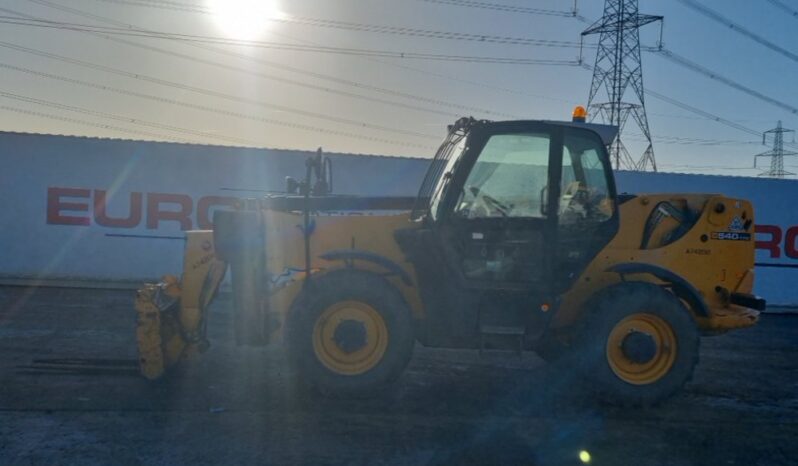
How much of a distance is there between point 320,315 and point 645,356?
109 inches

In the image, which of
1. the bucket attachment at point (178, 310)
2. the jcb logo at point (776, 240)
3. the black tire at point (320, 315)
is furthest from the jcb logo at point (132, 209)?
the jcb logo at point (776, 240)

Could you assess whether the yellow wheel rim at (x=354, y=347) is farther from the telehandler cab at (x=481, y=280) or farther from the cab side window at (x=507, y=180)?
the cab side window at (x=507, y=180)

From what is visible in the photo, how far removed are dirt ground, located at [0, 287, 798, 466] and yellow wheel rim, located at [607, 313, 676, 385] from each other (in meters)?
0.30

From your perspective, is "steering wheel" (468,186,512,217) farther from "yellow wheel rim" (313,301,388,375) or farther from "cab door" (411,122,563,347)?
"yellow wheel rim" (313,301,388,375)

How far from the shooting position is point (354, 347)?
233 inches

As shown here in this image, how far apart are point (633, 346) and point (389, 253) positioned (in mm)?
2237

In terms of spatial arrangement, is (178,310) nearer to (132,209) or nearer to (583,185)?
(583,185)

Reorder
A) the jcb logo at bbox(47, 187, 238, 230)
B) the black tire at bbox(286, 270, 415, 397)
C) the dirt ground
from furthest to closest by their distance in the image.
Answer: the jcb logo at bbox(47, 187, 238, 230), the black tire at bbox(286, 270, 415, 397), the dirt ground

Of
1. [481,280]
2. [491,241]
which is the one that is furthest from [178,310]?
[491,241]

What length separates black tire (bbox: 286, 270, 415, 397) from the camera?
5.89 meters

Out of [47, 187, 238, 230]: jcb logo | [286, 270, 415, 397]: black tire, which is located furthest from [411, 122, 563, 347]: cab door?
[47, 187, 238, 230]: jcb logo

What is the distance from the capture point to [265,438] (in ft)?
16.8

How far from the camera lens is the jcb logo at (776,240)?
14133 millimetres

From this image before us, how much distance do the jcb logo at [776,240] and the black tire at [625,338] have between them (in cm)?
916
